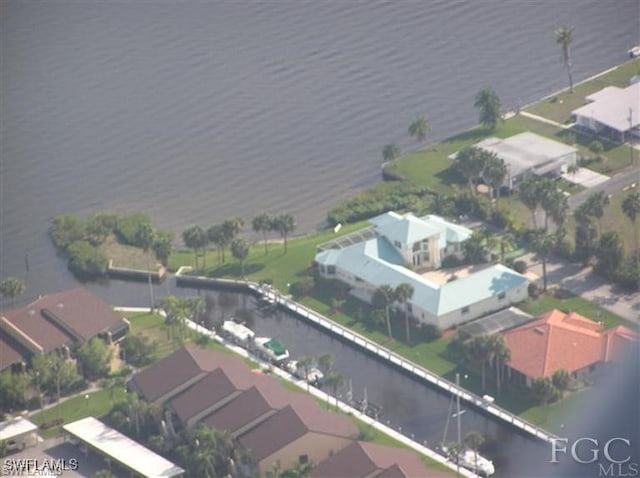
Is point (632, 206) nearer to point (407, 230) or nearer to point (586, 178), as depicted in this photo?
point (586, 178)

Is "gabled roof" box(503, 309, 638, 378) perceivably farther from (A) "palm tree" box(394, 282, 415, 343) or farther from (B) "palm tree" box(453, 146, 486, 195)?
(B) "palm tree" box(453, 146, 486, 195)

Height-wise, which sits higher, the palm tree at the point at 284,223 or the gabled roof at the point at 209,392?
the palm tree at the point at 284,223

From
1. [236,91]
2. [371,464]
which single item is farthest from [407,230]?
[236,91]

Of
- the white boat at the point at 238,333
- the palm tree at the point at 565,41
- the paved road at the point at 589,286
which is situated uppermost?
the palm tree at the point at 565,41

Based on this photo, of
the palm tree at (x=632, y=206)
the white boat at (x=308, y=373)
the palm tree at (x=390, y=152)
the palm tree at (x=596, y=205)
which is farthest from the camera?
the palm tree at (x=390, y=152)

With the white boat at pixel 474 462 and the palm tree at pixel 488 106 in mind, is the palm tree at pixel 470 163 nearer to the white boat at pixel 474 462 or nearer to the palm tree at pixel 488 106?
the palm tree at pixel 488 106

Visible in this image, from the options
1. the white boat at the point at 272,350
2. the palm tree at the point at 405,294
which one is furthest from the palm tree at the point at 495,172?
the white boat at the point at 272,350
